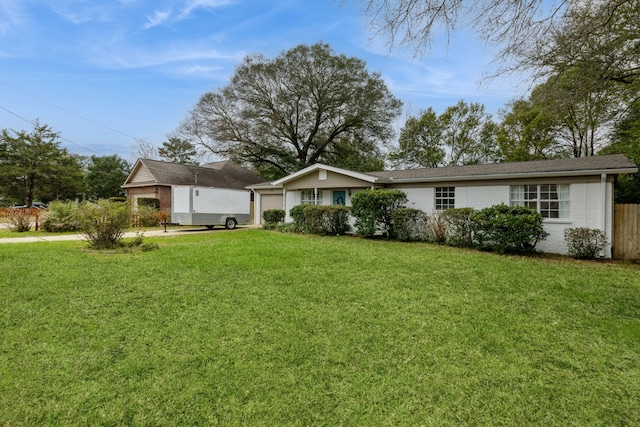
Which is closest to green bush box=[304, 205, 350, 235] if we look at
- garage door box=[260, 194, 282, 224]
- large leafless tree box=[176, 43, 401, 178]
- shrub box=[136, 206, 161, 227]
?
garage door box=[260, 194, 282, 224]

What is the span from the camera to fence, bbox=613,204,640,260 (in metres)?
8.70

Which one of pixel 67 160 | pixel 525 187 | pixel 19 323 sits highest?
pixel 67 160

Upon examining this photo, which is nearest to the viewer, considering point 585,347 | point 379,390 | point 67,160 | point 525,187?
point 379,390

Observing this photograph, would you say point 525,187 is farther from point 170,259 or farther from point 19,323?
point 19,323

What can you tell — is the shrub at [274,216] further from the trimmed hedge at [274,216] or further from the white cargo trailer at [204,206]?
the white cargo trailer at [204,206]

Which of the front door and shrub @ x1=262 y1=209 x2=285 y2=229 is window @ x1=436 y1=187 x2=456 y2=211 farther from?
shrub @ x1=262 y1=209 x2=285 y2=229

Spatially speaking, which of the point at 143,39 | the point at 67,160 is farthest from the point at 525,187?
the point at 67,160

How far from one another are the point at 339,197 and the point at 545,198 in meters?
8.08

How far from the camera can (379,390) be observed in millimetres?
2682

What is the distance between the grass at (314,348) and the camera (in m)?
2.44

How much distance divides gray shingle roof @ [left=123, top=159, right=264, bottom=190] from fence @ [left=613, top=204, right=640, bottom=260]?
71.6 feet

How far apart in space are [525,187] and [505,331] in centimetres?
852

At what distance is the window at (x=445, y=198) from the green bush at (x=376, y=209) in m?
1.36

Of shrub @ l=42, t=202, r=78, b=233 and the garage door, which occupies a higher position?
the garage door
